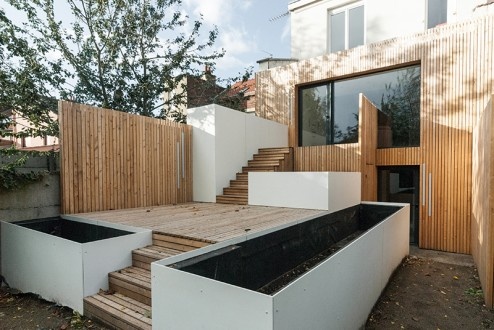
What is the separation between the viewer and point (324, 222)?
5.50m

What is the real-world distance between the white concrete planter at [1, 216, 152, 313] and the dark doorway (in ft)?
22.3

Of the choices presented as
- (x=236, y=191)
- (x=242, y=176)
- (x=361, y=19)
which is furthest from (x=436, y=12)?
(x=236, y=191)

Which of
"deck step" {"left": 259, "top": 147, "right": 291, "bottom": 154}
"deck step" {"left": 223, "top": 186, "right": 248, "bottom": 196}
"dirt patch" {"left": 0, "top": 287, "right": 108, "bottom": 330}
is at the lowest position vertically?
"dirt patch" {"left": 0, "top": 287, "right": 108, "bottom": 330}

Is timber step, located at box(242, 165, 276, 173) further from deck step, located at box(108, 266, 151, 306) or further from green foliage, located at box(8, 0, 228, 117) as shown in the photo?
deck step, located at box(108, 266, 151, 306)

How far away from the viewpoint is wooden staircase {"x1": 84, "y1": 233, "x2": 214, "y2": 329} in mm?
2906

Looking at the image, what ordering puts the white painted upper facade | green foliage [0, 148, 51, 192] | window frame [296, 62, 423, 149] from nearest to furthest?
green foliage [0, 148, 51, 192]
window frame [296, 62, 423, 149]
the white painted upper facade

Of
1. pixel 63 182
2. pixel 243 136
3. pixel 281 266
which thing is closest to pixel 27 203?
pixel 63 182

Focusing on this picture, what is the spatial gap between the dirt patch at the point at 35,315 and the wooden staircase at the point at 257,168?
4121mm

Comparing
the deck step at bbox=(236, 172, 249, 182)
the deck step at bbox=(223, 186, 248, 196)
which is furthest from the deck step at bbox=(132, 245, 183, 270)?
the deck step at bbox=(236, 172, 249, 182)

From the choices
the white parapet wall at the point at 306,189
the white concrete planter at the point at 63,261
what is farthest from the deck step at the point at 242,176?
the white concrete planter at the point at 63,261

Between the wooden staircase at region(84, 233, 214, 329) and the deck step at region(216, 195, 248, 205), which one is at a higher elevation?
the deck step at region(216, 195, 248, 205)

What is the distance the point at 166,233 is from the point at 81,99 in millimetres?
7704

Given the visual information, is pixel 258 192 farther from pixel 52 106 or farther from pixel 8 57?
pixel 8 57

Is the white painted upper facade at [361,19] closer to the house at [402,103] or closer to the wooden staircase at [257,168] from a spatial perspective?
the house at [402,103]
